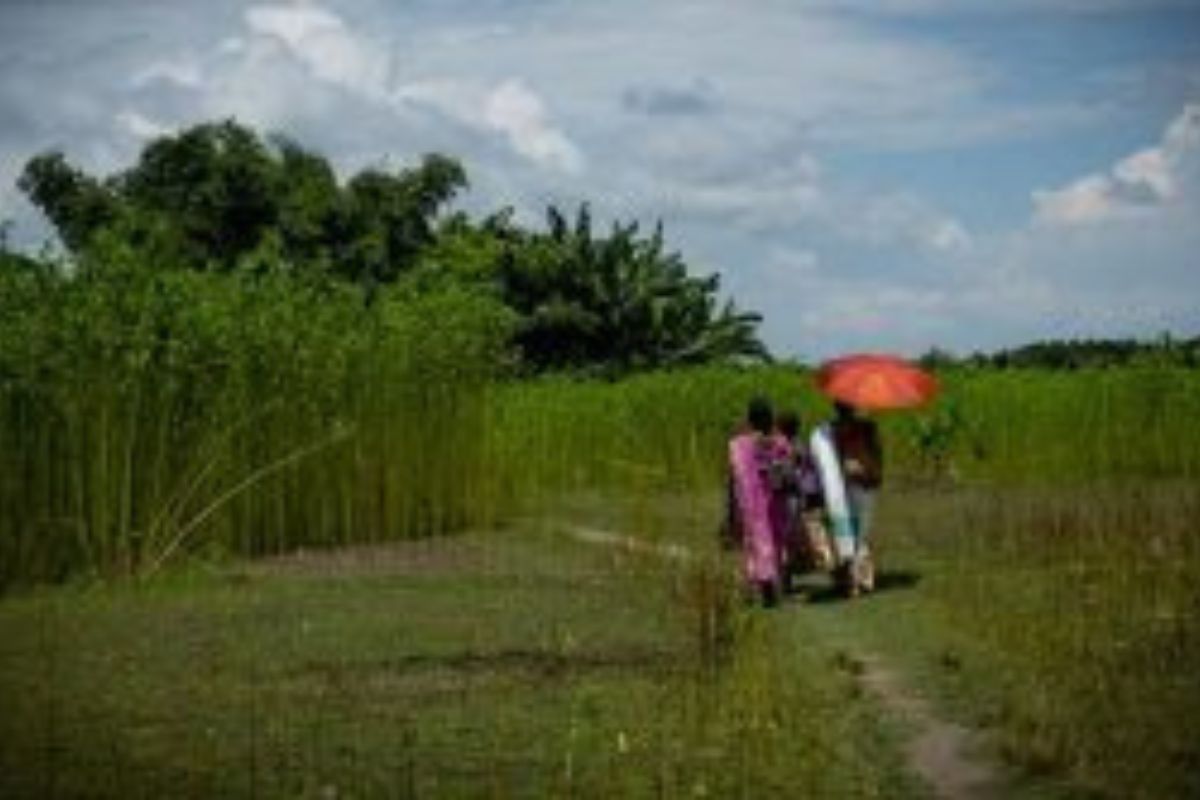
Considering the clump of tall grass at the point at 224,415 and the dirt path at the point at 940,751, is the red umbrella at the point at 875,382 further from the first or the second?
the clump of tall grass at the point at 224,415

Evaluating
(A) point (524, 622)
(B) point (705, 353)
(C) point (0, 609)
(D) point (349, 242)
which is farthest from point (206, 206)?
(A) point (524, 622)

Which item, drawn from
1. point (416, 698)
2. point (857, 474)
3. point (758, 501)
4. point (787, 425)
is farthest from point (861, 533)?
point (416, 698)

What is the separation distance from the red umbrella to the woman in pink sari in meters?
0.50

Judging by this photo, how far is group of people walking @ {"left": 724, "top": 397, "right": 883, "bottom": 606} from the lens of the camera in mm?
14750

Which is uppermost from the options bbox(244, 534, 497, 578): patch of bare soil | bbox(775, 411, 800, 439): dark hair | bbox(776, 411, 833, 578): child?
bbox(775, 411, 800, 439): dark hair

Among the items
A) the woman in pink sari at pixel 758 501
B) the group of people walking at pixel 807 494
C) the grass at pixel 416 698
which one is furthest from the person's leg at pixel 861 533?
the grass at pixel 416 698

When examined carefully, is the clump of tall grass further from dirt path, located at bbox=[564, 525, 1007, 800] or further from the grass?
dirt path, located at bbox=[564, 525, 1007, 800]

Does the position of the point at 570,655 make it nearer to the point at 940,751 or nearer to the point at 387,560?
the point at 940,751

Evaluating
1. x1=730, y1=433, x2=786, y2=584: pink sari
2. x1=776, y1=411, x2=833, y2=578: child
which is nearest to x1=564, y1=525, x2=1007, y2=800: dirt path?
x1=730, y1=433, x2=786, y2=584: pink sari

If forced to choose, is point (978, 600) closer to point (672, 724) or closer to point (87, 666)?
point (672, 724)

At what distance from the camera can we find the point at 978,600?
1385 cm

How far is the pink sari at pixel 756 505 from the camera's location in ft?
48.2

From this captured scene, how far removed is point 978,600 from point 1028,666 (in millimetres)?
2871

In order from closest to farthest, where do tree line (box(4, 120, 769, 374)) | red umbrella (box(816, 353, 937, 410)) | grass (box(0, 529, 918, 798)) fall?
1. grass (box(0, 529, 918, 798))
2. red umbrella (box(816, 353, 937, 410))
3. tree line (box(4, 120, 769, 374))
